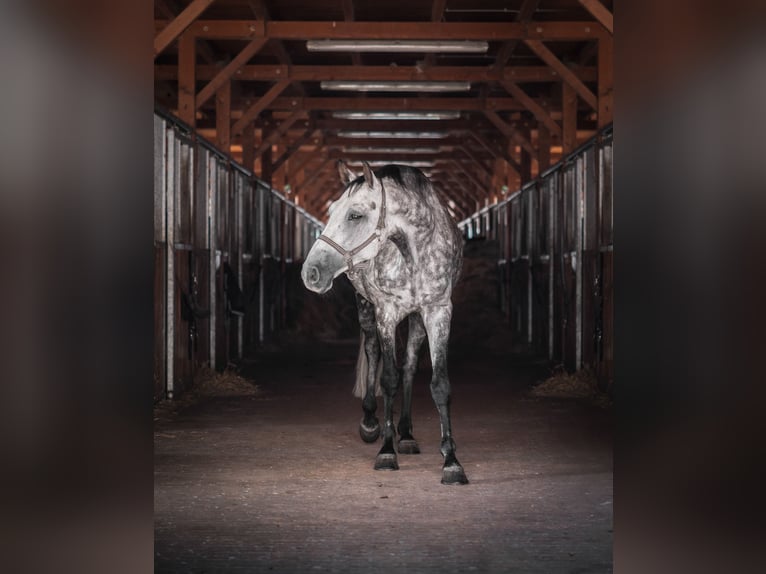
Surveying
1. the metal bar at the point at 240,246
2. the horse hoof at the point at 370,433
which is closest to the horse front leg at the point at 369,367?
the horse hoof at the point at 370,433

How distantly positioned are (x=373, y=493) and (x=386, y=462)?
1.97 feet

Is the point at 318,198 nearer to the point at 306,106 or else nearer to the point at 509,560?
the point at 306,106

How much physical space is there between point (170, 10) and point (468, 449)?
7.09 metres

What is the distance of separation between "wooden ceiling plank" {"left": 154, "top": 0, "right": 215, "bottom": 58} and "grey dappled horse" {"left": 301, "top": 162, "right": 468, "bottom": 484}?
3.43 metres

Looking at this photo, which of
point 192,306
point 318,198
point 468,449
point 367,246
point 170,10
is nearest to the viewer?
point 367,246

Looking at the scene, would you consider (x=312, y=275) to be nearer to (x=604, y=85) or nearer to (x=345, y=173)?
(x=345, y=173)

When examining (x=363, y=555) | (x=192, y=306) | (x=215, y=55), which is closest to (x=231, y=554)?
(x=363, y=555)

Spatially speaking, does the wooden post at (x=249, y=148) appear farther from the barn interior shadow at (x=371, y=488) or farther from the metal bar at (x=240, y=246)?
the barn interior shadow at (x=371, y=488)

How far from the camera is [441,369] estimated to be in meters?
5.13

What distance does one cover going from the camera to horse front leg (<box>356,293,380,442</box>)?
20.1ft

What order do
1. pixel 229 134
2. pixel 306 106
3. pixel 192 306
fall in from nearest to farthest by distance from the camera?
pixel 192 306 → pixel 229 134 → pixel 306 106

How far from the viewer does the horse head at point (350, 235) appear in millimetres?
5086
